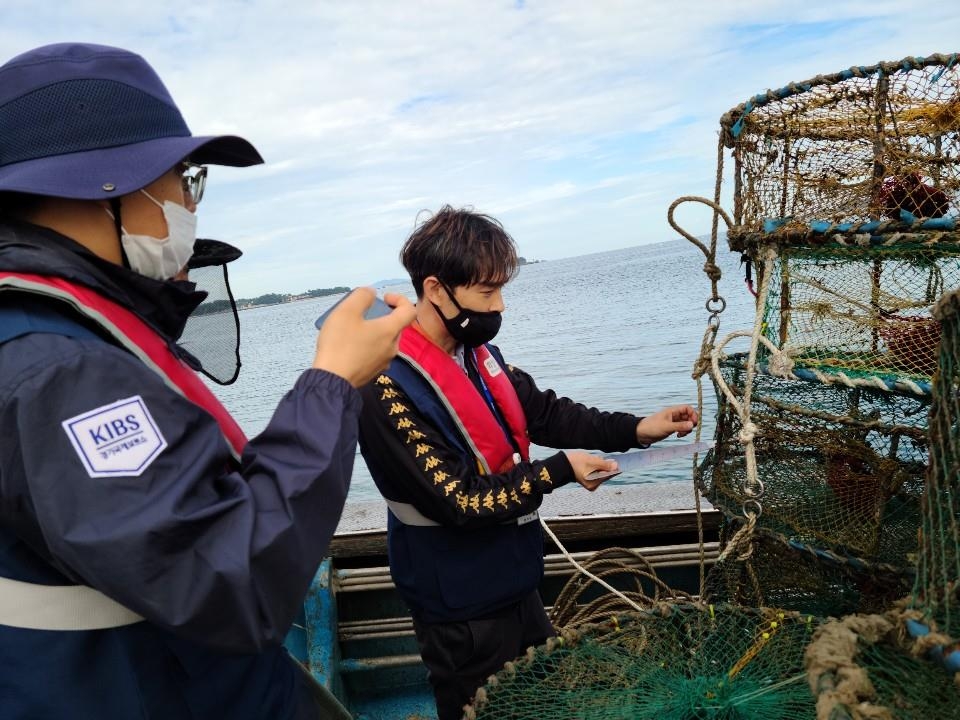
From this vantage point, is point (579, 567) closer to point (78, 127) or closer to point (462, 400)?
point (462, 400)

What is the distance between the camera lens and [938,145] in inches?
110

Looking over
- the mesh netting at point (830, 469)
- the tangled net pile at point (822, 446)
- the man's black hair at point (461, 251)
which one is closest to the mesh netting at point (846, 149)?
the tangled net pile at point (822, 446)

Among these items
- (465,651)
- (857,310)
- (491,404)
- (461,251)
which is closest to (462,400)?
(491,404)

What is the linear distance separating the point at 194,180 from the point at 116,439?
27.3 inches

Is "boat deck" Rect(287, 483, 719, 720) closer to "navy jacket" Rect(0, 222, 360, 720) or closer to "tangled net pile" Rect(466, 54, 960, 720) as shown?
"tangled net pile" Rect(466, 54, 960, 720)

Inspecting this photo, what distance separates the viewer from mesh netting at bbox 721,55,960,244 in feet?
8.64

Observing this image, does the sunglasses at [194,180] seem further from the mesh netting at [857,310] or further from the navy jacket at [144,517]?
the mesh netting at [857,310]

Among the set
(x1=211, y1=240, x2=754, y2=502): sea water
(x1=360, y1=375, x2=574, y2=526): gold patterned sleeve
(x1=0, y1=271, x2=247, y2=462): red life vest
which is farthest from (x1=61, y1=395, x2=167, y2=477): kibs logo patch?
(x1=211, y1=240, x2=754, y2=502): sea water

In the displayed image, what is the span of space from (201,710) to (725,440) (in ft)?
7.60

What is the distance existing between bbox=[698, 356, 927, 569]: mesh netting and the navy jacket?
1992 millimetres

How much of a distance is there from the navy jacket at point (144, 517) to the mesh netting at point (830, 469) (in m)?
1.99

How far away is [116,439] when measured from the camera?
42.9 inches

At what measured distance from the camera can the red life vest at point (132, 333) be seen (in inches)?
45.9

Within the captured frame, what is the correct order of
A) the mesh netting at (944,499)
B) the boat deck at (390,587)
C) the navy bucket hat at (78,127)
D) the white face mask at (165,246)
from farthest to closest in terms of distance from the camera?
1. the boat deck at (390,587)
2. the mesh netting at (944,499)
3. the white face mask at (165,246)
4. the navy bucket hat at (78,127)
